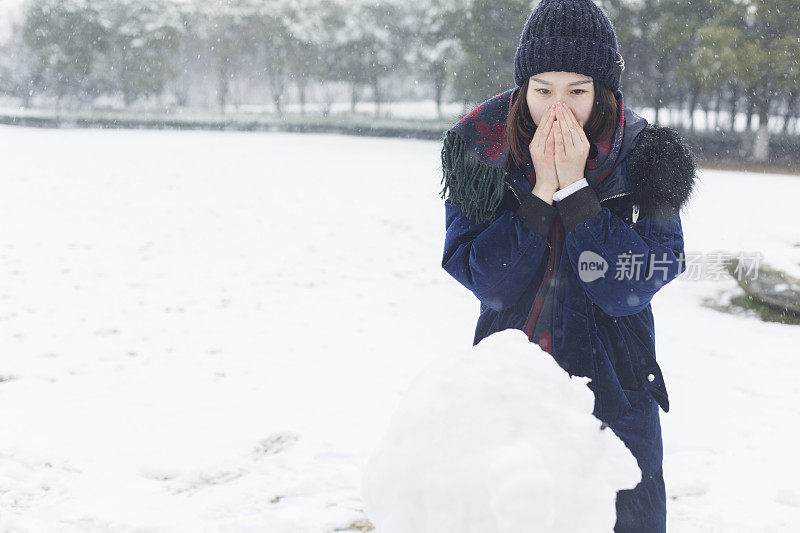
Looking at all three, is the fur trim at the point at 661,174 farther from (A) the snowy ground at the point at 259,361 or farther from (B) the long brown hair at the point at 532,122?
(A) the snowy ground at the point at 259,361

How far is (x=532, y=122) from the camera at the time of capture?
5.69ft

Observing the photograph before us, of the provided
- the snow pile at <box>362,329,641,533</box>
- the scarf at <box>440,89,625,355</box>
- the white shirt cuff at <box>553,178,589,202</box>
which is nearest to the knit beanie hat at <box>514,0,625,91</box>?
the scarf at <box>440,89,625,355</box>

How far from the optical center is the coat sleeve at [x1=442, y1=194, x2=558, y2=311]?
64.4 inches

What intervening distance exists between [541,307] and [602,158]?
1.25 ft

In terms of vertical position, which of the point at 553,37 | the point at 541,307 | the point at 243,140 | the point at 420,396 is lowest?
the point at 243,140

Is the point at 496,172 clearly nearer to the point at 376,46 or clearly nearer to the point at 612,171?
the point at 612,171

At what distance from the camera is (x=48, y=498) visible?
3.24 m

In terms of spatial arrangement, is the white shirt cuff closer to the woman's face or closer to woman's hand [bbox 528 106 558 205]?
woman's hand [bbox 528 106 558 205]

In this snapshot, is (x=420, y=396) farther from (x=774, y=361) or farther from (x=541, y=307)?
(x=774, y=361)

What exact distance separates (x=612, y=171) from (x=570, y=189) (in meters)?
0.14

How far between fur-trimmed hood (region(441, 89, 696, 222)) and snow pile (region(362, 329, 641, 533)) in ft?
2.40

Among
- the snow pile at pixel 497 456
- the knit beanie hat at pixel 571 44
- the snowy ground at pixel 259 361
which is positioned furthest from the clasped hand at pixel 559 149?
the snowy ground at pixel 259 361

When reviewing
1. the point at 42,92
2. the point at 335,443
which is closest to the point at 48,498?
the point at 335,443

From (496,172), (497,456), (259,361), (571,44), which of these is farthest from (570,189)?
(259,361)
